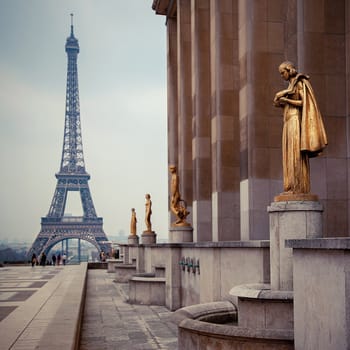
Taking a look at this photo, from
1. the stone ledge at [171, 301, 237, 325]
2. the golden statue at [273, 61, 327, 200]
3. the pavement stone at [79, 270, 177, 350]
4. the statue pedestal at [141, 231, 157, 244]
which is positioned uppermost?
the golden statue at [273, 61, 327, 200]

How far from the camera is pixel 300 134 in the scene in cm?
1141

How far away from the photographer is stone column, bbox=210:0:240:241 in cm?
2578

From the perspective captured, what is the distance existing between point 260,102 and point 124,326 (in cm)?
998

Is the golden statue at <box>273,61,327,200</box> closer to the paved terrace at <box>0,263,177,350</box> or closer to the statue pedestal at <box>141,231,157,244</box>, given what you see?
the paved terrace at <box>0,263,177,350</box>

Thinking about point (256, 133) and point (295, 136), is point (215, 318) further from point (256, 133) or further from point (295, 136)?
point (256, 133)

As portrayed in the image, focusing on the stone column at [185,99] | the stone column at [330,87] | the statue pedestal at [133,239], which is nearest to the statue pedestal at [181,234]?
the stone column at [330,87]

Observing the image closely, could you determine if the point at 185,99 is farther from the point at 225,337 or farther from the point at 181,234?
the point at 225,337

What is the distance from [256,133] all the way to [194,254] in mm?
5500

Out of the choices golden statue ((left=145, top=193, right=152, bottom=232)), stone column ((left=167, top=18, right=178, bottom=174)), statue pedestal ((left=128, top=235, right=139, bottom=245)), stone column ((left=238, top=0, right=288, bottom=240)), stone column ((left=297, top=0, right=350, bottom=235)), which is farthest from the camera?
statue pedestal ((left=128, top=235, right=139, bottom=245))

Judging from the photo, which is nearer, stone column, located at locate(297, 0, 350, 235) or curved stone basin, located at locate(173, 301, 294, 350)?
curved stone basin, located at locate(173, 301, 294, 350)

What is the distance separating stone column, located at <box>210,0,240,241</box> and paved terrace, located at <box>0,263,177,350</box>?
6.16 metres

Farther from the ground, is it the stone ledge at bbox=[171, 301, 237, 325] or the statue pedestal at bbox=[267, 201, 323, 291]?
the statue pedestal at bbox=[267, 201, 323, 291]

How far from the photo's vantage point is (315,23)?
63.5ft

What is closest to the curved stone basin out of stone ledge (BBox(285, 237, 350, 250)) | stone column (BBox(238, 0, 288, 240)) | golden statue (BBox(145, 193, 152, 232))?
stone ledge (BBox(285, 237, 350, 250))
